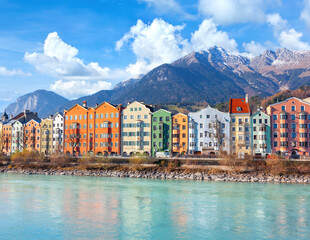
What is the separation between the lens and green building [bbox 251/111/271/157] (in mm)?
82188

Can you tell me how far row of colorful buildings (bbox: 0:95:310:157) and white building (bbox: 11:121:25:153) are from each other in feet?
11.6

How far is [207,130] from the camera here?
8756cm

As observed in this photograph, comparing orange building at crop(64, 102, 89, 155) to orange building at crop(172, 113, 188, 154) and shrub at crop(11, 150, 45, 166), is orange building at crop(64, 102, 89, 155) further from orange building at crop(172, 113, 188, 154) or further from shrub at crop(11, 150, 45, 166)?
orange building at crop(172, 113, 188, 154)

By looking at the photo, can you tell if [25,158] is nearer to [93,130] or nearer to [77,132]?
[77,132]

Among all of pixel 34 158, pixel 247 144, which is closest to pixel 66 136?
pixel 34 158

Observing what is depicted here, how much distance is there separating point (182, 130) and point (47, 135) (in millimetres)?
47132

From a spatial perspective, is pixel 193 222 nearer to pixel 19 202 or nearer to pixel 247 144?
pixel 19 202

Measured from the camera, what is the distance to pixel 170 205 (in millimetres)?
34656

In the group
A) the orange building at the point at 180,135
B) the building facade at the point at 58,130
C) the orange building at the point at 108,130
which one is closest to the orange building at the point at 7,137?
the building facade at the point at 58,130

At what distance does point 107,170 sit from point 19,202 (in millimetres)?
36040

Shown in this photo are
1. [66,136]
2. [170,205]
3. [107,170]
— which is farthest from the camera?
[66,136]

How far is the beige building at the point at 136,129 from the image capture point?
92312mm

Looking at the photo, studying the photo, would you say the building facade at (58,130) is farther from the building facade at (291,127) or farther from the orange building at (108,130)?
the building facade at (291,127)

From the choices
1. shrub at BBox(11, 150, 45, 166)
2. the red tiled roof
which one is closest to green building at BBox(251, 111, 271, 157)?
the red tiled roof
